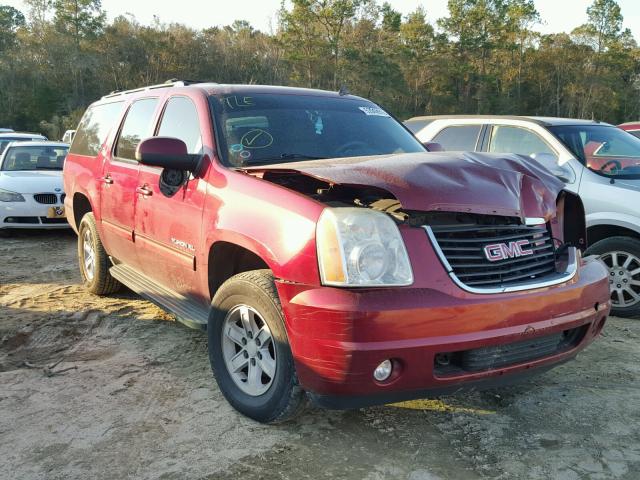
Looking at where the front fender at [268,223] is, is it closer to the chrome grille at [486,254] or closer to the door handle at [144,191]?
the chrome grille at [486,254]

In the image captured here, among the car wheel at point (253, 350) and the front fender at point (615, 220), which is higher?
the front fender at point (615, 220)

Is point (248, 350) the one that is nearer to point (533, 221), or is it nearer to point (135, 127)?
point (533, 221)

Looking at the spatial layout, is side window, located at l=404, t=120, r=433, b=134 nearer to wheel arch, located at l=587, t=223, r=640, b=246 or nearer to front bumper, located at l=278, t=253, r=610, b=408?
wheel arch, located at l=587, t=223, r=640, b=246

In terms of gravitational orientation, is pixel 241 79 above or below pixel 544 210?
above

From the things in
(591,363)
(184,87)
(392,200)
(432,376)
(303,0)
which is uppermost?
(303,0)

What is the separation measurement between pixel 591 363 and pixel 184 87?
342 centimetres

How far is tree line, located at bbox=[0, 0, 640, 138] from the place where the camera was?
41.0 m

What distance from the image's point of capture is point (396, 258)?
2484 millimetres

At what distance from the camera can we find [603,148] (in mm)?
5559

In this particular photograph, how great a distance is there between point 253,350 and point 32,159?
8401mm

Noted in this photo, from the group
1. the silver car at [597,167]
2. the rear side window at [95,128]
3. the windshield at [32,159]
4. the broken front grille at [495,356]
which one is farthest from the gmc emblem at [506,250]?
the windshield at [32,159]

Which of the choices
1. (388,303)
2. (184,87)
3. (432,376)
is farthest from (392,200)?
(184,87)

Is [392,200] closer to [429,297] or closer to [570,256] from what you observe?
[429,297]

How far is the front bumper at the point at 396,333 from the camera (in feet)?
7.82
